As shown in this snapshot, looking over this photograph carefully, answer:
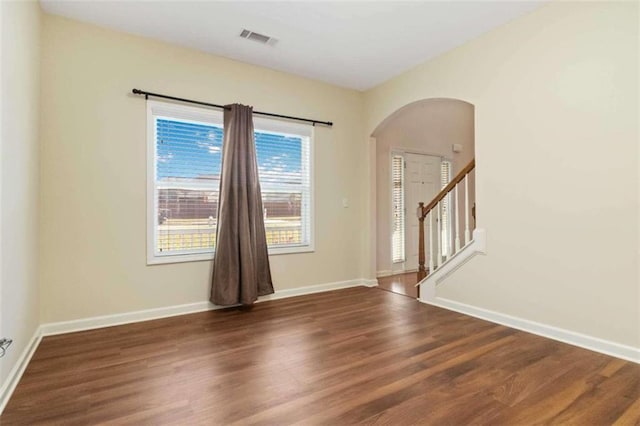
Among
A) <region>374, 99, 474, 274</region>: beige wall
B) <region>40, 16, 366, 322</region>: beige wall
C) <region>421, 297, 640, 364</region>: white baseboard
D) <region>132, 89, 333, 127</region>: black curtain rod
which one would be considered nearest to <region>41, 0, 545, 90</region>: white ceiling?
<region>40, 16, 366, 322</region>: beige wall

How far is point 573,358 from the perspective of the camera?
225cm

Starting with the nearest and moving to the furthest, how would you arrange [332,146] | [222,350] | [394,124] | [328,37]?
[222,350]
[328,37]
[332,146]
[394,124]

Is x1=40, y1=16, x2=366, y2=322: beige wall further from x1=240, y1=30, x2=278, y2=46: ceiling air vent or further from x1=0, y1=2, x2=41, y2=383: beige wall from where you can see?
x1=240, y1=30, x2=278, y2=46: ceiling air vent

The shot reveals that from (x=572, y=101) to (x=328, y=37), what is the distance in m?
2.09

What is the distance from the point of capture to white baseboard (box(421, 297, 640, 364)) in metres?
2.25

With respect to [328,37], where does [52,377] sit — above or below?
below

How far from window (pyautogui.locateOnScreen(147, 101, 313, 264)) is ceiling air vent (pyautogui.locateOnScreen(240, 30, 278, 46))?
0.82 m

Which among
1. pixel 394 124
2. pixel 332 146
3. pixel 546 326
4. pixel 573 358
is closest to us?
pixel 573 358

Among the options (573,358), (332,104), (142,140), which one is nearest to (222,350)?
(142,140)

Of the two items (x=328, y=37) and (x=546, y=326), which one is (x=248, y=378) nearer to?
(x=546, y=326)

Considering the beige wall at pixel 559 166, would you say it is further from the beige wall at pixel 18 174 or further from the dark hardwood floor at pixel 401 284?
the beige wall at pixel 18 174

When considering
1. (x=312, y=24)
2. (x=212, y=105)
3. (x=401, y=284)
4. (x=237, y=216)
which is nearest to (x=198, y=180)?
(x=237, y=216)

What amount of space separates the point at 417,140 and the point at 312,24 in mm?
3205

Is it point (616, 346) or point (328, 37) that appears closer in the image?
point (616, 346)
